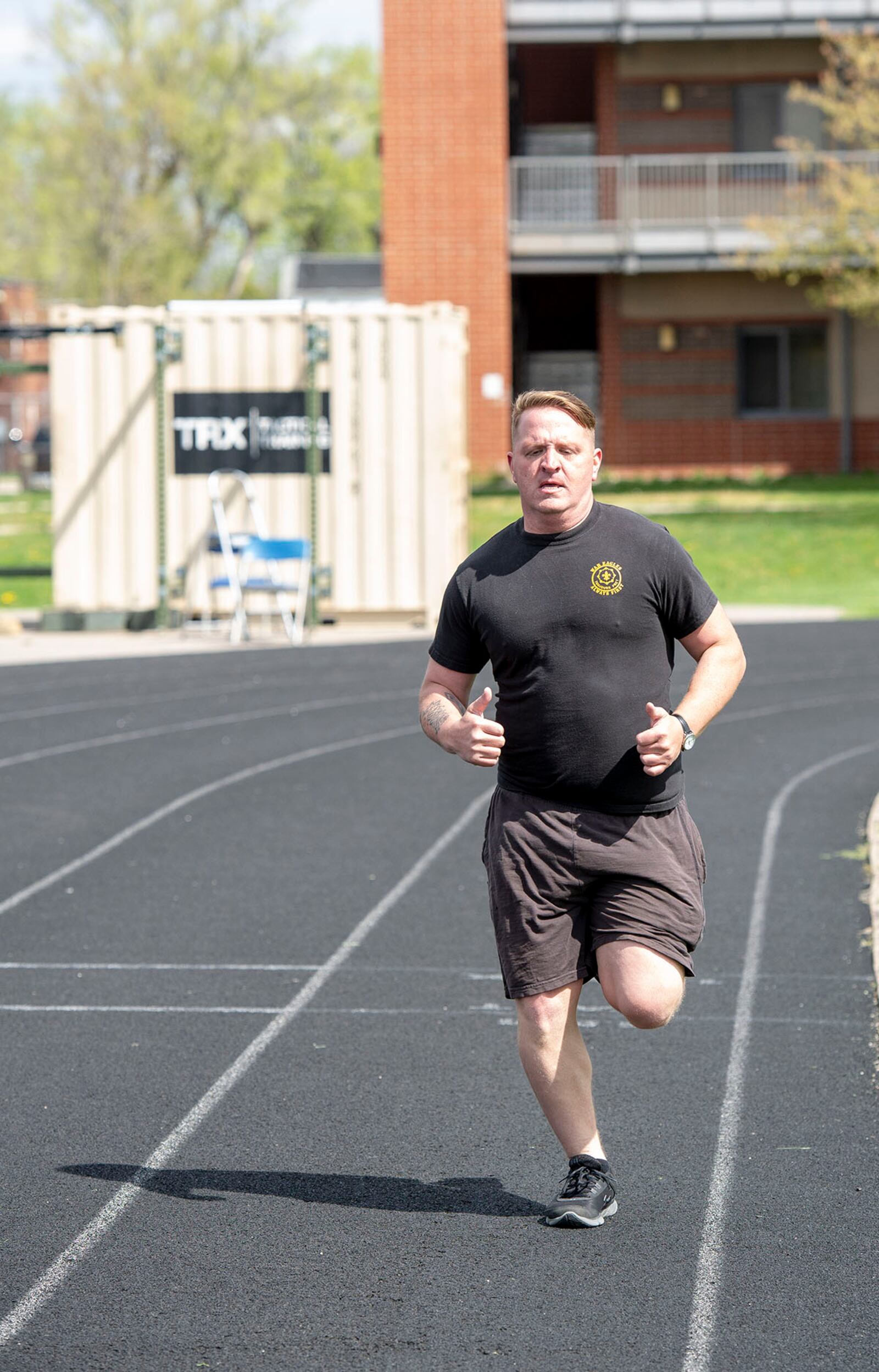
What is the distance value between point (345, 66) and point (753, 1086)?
2785 inches

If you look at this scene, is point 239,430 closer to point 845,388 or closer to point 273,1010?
point 273,1010

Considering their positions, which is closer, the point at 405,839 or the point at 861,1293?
the point at 861,1293

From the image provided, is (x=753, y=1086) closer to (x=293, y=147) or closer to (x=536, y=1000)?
(x=536, y=1000)

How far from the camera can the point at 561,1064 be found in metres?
4.70

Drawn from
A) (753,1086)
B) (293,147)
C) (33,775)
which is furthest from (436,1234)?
(293,147)

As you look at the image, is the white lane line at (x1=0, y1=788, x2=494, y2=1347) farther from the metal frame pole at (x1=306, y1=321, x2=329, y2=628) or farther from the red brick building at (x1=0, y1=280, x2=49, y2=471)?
the red brick building at (x1=0, y1=280, x2=49, y2=471)

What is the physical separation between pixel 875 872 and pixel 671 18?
28021 millimetres

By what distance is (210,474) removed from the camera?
19.2 metres

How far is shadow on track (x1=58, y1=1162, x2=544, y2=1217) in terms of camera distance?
4.96 meters

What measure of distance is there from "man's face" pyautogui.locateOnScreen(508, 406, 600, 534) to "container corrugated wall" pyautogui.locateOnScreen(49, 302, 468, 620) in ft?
48.0

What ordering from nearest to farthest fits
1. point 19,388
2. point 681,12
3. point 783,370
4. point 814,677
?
point 814,677
point 681,12
point 783,370
point 19,388

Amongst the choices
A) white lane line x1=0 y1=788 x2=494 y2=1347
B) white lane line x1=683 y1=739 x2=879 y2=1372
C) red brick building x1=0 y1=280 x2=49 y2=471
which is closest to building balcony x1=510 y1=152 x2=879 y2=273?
red brick building x1=0 y1=280 x2=49 y2=471

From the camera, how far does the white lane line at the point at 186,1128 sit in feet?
14.4

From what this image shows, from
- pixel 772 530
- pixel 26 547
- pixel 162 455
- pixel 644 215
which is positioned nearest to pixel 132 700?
pixel 162 455
